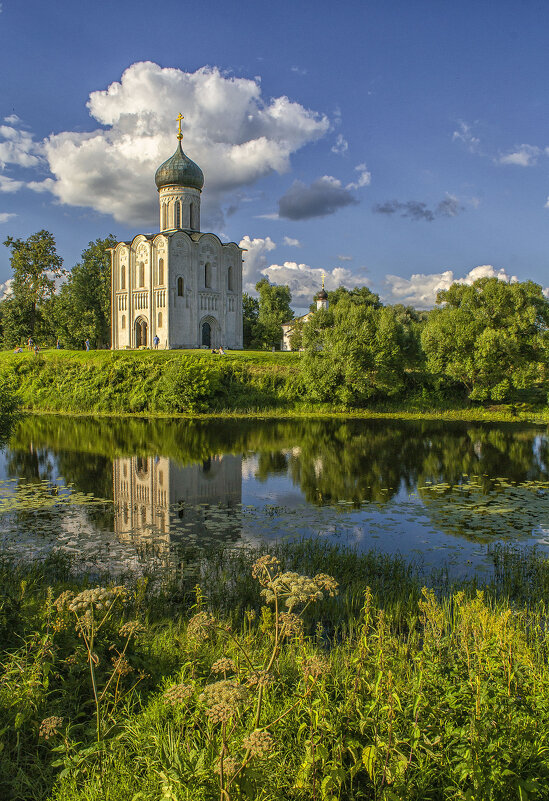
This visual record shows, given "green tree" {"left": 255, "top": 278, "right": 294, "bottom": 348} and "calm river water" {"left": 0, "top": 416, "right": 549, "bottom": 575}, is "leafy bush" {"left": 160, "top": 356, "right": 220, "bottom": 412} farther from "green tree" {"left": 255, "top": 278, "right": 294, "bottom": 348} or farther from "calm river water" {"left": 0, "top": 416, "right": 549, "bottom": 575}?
"green tree" {"left": 255, "top": 278, "right": 294, "bottom": 348}

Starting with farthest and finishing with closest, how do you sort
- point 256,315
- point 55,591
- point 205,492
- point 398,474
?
point 256,315
point 398,474
point 205,492
point 55,591

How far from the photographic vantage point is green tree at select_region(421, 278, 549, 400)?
31.8 m

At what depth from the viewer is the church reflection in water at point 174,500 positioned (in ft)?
32.5

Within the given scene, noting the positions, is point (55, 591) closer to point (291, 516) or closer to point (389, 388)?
point (291, 516)

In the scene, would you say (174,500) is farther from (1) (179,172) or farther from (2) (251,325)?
(2) (251,325)

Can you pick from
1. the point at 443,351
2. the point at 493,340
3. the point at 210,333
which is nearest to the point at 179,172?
the point at 210,333

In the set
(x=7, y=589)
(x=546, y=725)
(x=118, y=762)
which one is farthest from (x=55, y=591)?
(x=546, y=725)

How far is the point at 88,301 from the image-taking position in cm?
4919

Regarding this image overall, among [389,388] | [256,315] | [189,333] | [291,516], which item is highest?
[256,315]

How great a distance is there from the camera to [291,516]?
1134 cm

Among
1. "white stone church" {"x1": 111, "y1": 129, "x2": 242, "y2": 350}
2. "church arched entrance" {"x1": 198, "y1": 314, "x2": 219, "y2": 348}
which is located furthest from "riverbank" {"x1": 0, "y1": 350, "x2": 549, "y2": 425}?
"church arched entrance" {"x1": 198, "y1": 314, "x2": 219, "y2": 348}

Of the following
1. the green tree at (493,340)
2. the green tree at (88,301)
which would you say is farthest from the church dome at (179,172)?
the green tree at (493,340)

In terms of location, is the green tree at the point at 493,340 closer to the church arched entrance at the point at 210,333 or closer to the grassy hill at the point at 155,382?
the grassy hill at the point at 155,382

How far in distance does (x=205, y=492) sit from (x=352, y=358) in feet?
68.4
